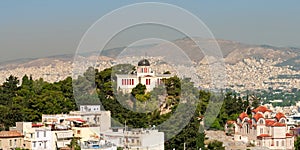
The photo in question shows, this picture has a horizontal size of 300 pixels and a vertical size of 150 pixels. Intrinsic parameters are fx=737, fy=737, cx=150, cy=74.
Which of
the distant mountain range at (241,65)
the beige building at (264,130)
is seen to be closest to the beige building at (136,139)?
the beige building at (264,130)

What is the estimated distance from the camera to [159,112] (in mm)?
19203

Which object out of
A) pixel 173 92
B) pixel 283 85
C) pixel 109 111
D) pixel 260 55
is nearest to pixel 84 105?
pixel 109 111

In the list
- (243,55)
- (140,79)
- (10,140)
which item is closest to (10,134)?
(10,140)

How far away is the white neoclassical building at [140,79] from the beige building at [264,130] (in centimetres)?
266

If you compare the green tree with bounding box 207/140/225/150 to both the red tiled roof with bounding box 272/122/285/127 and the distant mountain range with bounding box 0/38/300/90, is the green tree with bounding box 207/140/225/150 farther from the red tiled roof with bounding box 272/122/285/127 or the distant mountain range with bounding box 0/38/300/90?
the distant mountain range with bounding box 0/38/300/90

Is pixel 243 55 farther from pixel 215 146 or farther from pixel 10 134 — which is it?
pixel 10 134

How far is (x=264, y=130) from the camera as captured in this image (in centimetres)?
2006

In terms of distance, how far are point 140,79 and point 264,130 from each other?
13.2 feet

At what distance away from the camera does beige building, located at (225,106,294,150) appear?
19.8 m

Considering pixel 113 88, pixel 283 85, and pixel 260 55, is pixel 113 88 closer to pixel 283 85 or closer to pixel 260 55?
pixel 283 85

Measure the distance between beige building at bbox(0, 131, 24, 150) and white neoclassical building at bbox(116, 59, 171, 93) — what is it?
5254 mm

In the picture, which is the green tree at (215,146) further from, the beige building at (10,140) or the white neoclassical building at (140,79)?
the beige building at (10,140)

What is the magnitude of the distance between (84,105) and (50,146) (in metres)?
3.53

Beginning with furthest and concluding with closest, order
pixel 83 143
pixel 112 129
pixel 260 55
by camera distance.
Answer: pixel 260 55 → pixel 112 129 → pixel 83 143
